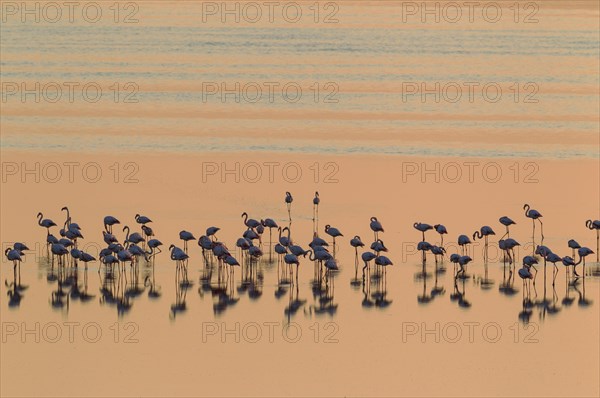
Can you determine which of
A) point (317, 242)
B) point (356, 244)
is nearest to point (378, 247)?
point (356, 244)

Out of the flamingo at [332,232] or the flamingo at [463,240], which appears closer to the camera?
the flamingo at [463,240]

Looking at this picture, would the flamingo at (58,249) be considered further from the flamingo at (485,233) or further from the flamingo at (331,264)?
the flamingo at (485,233)

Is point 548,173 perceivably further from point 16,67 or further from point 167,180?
point 16,67

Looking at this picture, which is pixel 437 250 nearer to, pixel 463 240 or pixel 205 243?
pixel 463 240

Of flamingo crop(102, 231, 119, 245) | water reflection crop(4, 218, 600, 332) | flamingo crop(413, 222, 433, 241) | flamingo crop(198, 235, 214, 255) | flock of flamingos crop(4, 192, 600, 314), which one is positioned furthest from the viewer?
flamingo crop(413, 222, 433, 241)

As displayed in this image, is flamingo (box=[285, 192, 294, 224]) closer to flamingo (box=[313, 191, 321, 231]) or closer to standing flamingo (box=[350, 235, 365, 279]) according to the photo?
flamingo (box=[313, 191, 321, 231])

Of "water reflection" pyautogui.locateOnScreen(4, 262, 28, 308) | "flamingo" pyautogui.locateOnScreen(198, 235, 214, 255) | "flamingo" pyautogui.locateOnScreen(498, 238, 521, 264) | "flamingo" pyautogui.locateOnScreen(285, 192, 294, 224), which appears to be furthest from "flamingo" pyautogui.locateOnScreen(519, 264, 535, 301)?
"water reflection" pyautogui.locateOnScreen(4, 262, 28, 308)

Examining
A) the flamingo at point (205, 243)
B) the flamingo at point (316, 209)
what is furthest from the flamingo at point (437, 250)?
the flamingo at point (205, 243)

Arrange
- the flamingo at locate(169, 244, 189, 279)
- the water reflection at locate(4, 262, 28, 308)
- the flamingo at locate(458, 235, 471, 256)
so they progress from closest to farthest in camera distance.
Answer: the water reflection at locate(4, 262, 28, 308) < the flamingo at locate(169, 244, 189, 279) < the flamingo at locate(458, 235, 471, 256)
